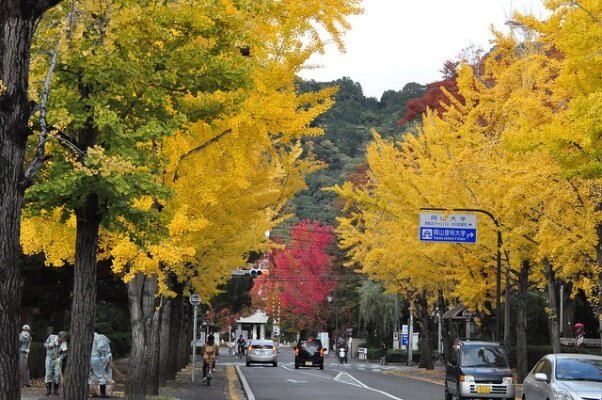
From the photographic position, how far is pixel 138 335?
20984 mm

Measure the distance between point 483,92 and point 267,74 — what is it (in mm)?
18316

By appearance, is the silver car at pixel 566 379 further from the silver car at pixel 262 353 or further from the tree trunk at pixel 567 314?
the silver car at pixel 262 353

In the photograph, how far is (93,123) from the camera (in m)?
14.0

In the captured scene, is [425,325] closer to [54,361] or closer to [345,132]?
[54,361]

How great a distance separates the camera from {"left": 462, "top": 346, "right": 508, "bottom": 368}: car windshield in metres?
27.0

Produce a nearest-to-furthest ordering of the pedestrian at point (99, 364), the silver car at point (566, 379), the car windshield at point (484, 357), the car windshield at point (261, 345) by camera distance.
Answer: the silver car at point (566, 379)
the pedestrian at point (99, 364)
the car windshield at point (484, 357)
the car windshield at point (261, 345)

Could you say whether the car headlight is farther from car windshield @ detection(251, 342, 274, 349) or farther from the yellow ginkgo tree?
car windshield @ detection(251, 342, 274, 349)

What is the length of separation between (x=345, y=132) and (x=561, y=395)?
4725 inches

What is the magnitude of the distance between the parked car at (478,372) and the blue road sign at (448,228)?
5896mm

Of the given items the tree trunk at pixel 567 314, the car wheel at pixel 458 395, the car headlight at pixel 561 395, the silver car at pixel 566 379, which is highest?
the tree trunk at pixel 567 314

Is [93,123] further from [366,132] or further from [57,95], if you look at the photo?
[366,132]

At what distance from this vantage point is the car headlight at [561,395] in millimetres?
17469

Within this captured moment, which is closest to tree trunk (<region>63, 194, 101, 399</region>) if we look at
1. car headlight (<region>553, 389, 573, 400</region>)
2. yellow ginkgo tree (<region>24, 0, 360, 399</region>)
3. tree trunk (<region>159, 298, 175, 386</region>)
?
yellow ginkgo tree (<region>24, 0, 360, 399</region>)

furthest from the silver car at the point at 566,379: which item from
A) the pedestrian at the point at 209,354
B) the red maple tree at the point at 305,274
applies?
the red maple tree at the point at 305,274
